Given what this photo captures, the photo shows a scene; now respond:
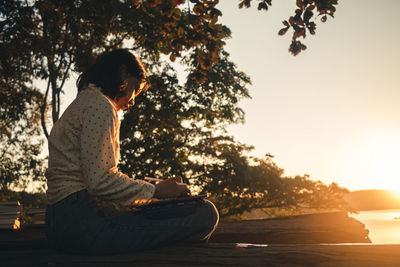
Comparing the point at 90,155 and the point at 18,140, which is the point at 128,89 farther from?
the point at 18,140

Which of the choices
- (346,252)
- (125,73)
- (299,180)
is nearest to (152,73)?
(299,180)

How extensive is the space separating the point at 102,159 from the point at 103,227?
1.51 feet

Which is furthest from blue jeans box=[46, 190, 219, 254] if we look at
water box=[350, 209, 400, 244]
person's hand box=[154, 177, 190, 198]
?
water box=[350, 209, 400, 244]

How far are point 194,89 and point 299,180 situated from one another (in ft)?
19.1

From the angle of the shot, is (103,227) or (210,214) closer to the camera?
(103,227)

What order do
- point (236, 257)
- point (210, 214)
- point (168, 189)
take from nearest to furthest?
1. point (236, 257)
2. point (168, 189)
3. point (210, 214)

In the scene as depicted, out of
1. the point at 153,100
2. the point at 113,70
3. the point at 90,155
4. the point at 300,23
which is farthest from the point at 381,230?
the point at 90,155

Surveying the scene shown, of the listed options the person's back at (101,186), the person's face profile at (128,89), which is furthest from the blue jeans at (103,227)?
the person's face profile at (128,89)

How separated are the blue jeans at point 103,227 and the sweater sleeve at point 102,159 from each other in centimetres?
14

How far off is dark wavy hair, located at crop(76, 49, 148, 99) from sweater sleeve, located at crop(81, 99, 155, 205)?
23 centimetres

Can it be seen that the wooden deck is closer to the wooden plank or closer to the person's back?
the wooden plank

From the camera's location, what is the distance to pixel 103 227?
2.01m

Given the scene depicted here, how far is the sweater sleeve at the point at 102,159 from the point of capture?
1.89 metres

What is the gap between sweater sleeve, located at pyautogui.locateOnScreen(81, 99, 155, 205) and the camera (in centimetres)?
189
